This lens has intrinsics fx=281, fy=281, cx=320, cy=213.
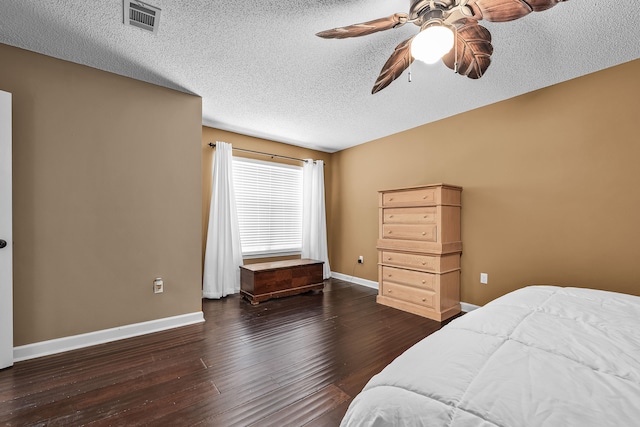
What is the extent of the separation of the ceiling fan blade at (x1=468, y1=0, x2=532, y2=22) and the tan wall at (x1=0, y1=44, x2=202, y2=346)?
8.84ft

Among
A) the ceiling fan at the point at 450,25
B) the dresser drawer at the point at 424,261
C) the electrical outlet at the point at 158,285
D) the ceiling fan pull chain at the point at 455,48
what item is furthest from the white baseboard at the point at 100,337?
the ceiling fan pull chain at the point at 455,48

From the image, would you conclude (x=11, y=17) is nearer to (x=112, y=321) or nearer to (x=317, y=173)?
(x=112, y=321)

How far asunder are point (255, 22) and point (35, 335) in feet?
9.81

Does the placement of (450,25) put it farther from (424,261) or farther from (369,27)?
(424,261)

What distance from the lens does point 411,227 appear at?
345 cm

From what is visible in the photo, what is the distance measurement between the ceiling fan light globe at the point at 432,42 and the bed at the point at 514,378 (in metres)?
1.42

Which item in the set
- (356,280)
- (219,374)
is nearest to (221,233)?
(219,374)

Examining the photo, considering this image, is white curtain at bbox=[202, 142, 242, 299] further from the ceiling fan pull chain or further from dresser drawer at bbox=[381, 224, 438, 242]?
the ceiling fan pull chain

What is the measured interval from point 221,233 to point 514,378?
3766 mm

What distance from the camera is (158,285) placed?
112 inches

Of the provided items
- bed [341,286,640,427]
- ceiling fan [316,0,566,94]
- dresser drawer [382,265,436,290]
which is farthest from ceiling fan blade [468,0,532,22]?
dresser drawer [382,265,436,290]

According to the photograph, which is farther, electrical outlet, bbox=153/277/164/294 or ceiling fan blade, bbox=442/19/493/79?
electrical outlet, bbox=153/277/164/294

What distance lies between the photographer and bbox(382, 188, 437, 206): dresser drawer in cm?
329

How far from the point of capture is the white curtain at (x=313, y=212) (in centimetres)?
504
